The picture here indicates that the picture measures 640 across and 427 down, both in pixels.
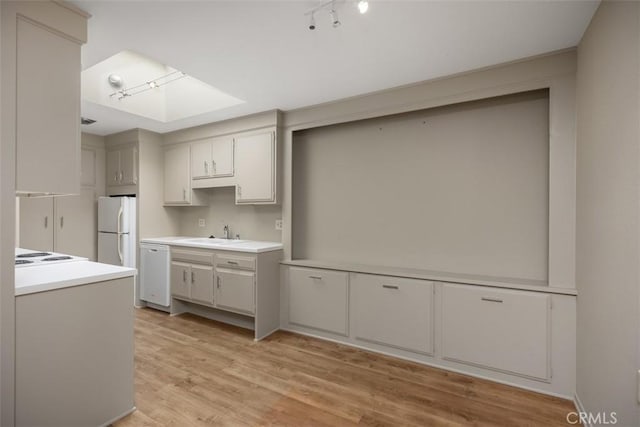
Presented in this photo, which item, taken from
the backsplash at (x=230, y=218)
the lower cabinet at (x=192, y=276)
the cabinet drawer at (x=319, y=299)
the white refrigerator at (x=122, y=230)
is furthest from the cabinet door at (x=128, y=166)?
the cabinet drawer at (x=319, y=299)

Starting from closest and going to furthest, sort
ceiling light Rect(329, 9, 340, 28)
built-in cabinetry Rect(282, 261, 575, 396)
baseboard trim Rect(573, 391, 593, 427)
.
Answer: ceiling light Rect(329, 9, 340, 28)
baseboard trim Rect(573, 391, 593, 427)
built-in cabinetry Rect(282, 261, 575, 396)

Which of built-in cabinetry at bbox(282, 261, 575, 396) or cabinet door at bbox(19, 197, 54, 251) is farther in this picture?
cabinet door at bbox(19, 197, 54, 251)

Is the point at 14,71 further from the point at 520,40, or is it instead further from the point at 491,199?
the point at 491,199

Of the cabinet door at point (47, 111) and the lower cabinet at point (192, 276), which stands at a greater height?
the cabinet door at point (47, 111)

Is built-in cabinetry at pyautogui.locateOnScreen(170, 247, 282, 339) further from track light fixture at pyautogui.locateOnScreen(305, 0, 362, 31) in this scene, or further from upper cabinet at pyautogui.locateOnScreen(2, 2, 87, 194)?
track light fixture at pyautogui.locateOnScreen(305, 0, 362, 31)

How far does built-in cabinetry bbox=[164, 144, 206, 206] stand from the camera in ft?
13.4

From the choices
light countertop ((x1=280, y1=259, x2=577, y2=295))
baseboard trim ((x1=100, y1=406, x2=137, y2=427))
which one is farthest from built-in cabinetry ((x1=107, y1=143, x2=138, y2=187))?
baseboard trim ((x1=100, y1=406, x2=137, y2=427))

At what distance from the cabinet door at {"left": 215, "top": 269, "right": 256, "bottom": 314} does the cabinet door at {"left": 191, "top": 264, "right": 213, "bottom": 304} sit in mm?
115

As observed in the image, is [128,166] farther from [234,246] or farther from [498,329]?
[498,329]

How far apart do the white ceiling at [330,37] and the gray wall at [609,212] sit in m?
0.36

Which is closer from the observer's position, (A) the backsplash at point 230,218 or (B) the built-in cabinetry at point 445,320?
(B) the built-in cabinetry at point 445,320

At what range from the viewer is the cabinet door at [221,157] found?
145 inches

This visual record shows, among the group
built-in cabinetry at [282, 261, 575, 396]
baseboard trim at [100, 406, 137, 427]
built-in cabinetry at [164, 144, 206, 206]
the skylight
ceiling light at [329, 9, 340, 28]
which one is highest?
the skylight

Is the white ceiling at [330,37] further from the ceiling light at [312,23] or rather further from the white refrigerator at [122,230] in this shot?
the white refrigerator at [122,230]
